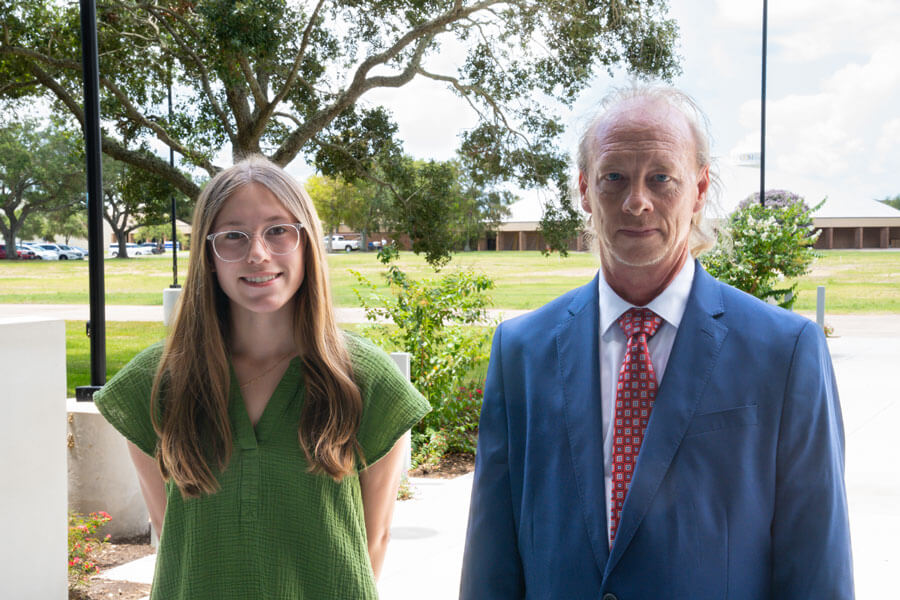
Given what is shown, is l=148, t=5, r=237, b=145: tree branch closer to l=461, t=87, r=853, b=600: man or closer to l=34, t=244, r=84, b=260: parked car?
l=461, t=87, r=853, b=600: man

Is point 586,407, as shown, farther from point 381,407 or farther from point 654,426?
point 381,407

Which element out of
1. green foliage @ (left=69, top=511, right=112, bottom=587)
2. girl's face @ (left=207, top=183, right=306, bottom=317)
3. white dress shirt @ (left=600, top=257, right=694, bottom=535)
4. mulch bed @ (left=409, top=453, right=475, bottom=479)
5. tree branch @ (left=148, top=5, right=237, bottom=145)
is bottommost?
mulch bed @ (left=409, top=453, right=475, bottom=479)

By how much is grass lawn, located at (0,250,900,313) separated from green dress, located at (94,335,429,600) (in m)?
14.4

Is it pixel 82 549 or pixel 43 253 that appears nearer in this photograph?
pixel 82 549

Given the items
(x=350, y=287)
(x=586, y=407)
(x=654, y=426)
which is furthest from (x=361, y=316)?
(x=654, y=426)

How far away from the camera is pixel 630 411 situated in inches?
68.3

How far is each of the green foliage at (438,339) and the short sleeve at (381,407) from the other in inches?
230

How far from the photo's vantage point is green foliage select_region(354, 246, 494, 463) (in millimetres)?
8375

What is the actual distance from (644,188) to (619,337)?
1.04ft

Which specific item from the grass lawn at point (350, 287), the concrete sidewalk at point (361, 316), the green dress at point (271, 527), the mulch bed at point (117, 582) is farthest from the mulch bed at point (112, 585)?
the concrete sidewalk at point (361, 316)

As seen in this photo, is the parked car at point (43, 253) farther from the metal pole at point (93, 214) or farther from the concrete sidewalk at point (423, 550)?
the concrete sidewalk at point (423, 550)

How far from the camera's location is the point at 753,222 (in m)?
14.7

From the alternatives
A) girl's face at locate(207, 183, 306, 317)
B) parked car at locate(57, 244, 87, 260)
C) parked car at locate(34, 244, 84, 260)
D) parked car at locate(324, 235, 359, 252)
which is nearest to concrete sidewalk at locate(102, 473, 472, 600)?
girl's face at locate(207, 183, 306, 317)

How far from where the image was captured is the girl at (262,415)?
213 cm
